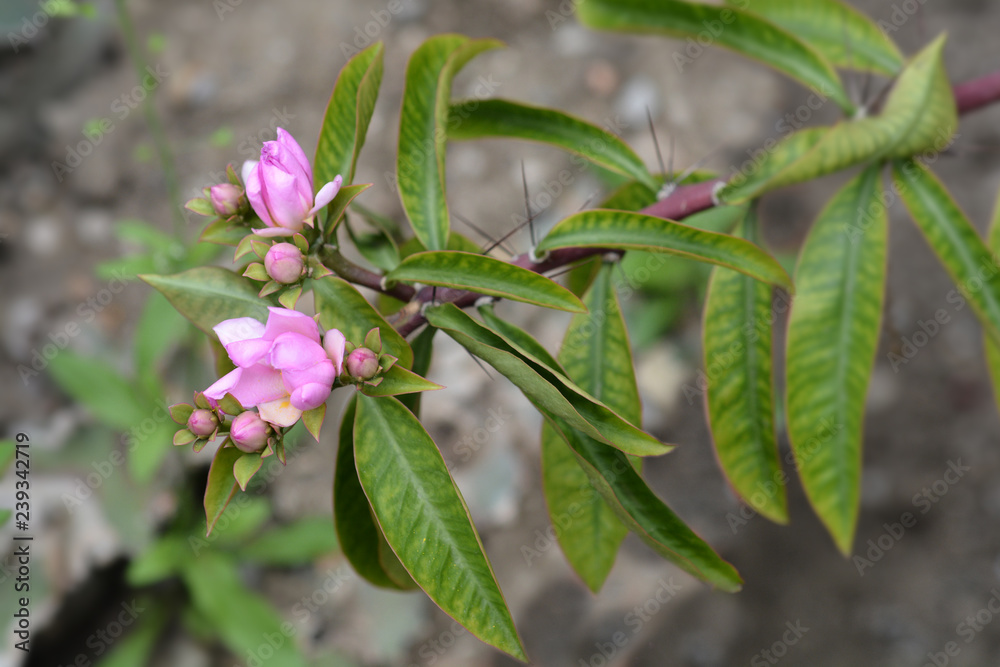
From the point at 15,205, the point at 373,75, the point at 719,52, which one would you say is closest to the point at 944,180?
the point at 719,52

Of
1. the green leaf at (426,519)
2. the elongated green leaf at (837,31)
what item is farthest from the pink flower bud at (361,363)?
the elongated green leaf at (837,31)

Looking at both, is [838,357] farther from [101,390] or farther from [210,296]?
[101,390]

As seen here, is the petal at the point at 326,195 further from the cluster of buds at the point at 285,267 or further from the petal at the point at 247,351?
the petal at the point at 247,351

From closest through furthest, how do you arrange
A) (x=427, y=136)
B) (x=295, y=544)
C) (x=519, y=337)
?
(x=519, y=337) < (x=427, y=136) < (x=295, y=544)

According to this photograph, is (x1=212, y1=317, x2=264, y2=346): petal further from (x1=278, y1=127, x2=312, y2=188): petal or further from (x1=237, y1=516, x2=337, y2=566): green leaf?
(x1=237, y1=516, x2=337, y2=566): green leaf

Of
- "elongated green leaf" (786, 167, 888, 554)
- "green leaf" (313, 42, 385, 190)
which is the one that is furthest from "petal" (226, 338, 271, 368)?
"elongated green leaf" (786, 167, 888, 554)

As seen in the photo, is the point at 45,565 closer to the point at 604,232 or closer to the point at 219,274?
the point at 219,274

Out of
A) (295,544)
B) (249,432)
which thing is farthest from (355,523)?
(295,544)
